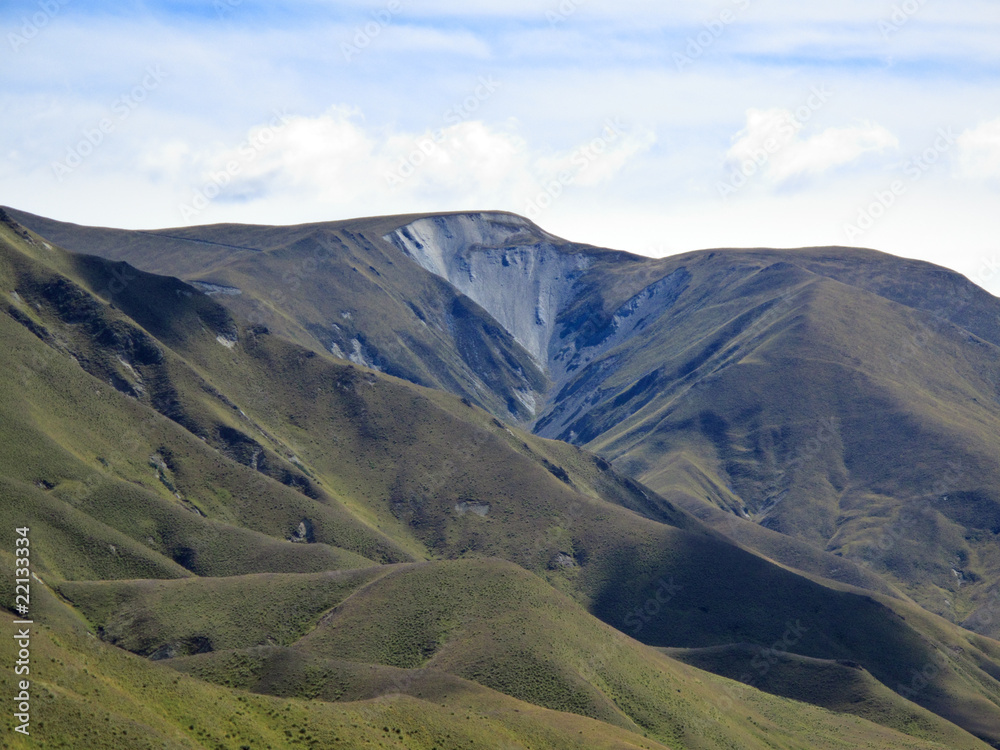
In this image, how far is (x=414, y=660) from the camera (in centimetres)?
14412

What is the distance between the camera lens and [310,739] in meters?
94.1

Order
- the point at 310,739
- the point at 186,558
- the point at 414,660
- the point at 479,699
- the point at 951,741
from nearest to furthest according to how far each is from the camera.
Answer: the point at 310,739 < the point at 479,699 < the point at 414,660 < the point at 951,741 < the point at 186,558

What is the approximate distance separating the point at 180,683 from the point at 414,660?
167 feet

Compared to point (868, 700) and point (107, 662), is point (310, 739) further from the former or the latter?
point (868, 700)

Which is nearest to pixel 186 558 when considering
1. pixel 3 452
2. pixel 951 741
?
pixel 3 452

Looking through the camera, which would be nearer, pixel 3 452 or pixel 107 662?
pixel 107 662

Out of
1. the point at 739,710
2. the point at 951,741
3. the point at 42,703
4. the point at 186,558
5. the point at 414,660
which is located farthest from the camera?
the point at 186,558

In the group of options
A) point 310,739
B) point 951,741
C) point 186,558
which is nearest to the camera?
point 310,739

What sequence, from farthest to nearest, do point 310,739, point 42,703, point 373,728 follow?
point 373,728
point 310,739
point 42,703

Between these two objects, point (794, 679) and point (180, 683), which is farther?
point (794, 679)

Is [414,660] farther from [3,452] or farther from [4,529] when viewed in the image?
[3,452]

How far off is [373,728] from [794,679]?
365 ft

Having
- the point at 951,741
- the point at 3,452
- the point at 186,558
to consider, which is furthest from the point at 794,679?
the point at 3,452

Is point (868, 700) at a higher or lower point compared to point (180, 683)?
lower
